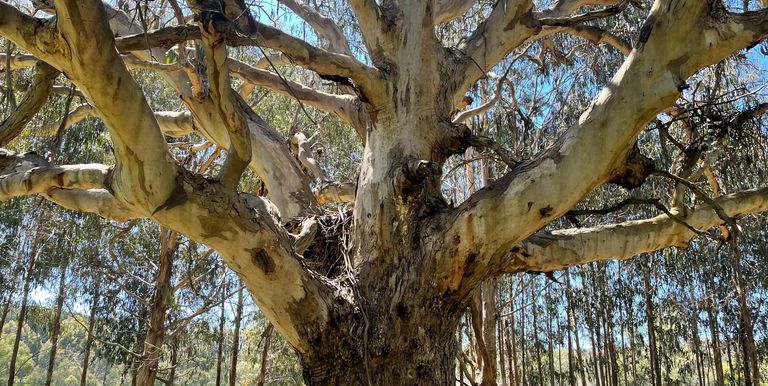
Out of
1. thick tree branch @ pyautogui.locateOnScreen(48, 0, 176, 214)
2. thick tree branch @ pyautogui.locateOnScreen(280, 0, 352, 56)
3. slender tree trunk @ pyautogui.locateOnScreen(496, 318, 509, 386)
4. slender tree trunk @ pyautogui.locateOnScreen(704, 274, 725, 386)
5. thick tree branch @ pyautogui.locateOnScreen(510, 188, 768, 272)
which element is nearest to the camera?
thick tree branch @ pyautogui.locateOnScreen(48, 0, 176, 214)

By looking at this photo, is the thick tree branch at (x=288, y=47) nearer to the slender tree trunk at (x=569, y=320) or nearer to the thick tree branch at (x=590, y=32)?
the thick tree branch at (x=590, y=32)

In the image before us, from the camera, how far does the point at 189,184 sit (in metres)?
1.91

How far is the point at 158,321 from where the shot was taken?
6.35m

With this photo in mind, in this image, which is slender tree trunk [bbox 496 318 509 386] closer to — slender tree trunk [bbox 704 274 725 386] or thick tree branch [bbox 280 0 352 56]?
slender tree trunk [bbox 704 274 725 386]

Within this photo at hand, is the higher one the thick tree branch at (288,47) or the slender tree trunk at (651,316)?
the slender tree trunk at (651,316)

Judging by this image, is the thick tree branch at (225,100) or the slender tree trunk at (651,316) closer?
the thick tree branch at (225,100)

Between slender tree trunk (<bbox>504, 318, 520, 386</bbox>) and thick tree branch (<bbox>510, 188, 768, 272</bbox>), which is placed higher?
slender tree trunk (<bbox>504, 318, 520, 386</bbox>)

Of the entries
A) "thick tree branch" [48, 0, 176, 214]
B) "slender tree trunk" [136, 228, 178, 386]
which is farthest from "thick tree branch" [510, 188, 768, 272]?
"slender tree trunk" [136, 228, 178, 386]

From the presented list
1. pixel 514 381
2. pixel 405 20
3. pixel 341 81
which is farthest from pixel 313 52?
pixel 514 381

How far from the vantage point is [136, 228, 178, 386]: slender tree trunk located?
5965 mm

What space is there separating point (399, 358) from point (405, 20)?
151 centimetres

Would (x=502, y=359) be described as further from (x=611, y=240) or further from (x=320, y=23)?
(x=611, y=240)

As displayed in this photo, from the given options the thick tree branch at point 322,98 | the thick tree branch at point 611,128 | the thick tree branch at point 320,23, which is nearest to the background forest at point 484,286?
the thick tree branch at point 320,23

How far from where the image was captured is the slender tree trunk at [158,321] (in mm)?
5965
